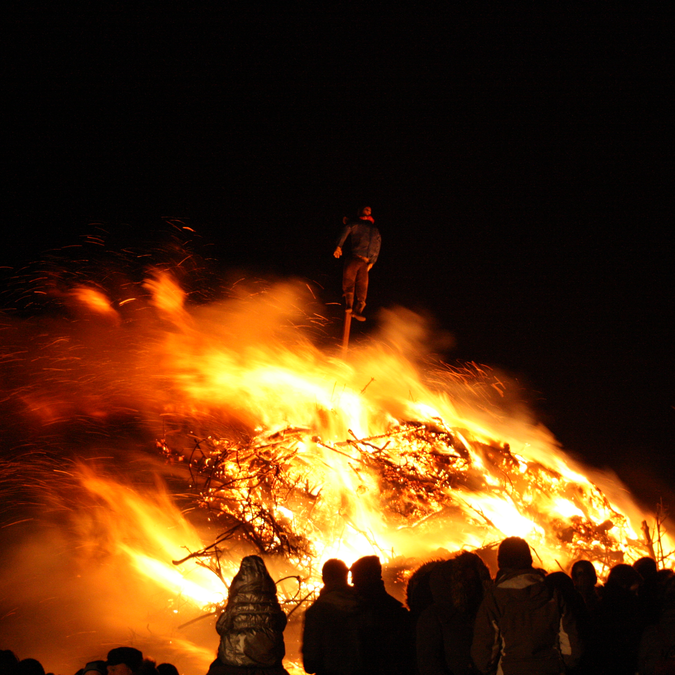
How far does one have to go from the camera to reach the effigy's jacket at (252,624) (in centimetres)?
288

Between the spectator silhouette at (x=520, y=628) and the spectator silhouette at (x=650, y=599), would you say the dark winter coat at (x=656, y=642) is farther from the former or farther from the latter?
the spectator silhouette at (x=520, y=628)

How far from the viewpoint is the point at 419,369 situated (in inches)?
334

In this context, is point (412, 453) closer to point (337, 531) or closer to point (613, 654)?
point (337, 531)

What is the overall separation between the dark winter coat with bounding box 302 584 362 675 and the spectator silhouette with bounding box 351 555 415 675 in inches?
2.0

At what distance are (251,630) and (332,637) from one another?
0.47 meters

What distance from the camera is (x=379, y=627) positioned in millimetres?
3182

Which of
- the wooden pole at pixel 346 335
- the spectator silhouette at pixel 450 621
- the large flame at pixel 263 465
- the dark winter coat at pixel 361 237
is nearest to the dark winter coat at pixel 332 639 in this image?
the spectator silhouette at pixel 450 621

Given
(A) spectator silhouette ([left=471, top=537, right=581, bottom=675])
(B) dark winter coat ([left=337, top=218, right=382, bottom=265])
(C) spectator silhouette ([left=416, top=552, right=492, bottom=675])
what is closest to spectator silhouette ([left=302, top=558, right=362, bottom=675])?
(C) spectator silhouette ([left=416, top=552, right=492, bottom=675])

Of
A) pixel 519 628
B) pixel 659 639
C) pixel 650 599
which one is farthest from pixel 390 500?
pixel 519 628

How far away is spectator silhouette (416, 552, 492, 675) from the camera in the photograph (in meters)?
3.07

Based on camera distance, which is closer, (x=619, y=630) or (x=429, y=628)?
(x=429, y=628)

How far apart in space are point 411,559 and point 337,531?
32.0 inches

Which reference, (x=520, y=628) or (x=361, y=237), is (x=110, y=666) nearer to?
(x=520, y=628)

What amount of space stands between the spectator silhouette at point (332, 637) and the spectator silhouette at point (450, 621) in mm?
370
